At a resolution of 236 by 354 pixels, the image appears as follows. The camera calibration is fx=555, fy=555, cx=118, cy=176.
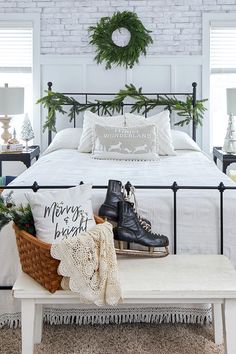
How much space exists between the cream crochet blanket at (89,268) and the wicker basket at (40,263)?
0.04m

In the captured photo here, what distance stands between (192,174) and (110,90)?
2145 mm

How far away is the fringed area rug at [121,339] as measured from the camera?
2330mm

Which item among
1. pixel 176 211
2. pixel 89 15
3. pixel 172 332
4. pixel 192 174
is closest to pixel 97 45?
pixel 89 15

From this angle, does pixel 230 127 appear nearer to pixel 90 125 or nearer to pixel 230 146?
pixel 230 146

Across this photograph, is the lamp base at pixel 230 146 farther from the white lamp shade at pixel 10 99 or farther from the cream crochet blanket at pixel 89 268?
the cream crochet blanket at pixel 89 268

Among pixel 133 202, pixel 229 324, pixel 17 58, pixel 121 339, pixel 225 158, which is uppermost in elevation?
pixel 17 58

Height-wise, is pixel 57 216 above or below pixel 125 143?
below

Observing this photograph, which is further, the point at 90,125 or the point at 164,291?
the point at 90,125

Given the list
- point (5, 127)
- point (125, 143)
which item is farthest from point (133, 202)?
point (5, 127)

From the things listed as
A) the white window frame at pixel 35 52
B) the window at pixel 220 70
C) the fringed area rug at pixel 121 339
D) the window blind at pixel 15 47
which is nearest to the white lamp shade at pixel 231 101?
the window at pixel 220 70

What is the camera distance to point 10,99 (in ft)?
15.7

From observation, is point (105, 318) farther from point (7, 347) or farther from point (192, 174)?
point (192, 174)

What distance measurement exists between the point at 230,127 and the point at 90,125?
3.90ft

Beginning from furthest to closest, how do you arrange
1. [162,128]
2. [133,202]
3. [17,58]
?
[17,58]
[162,128]
[133,202]
